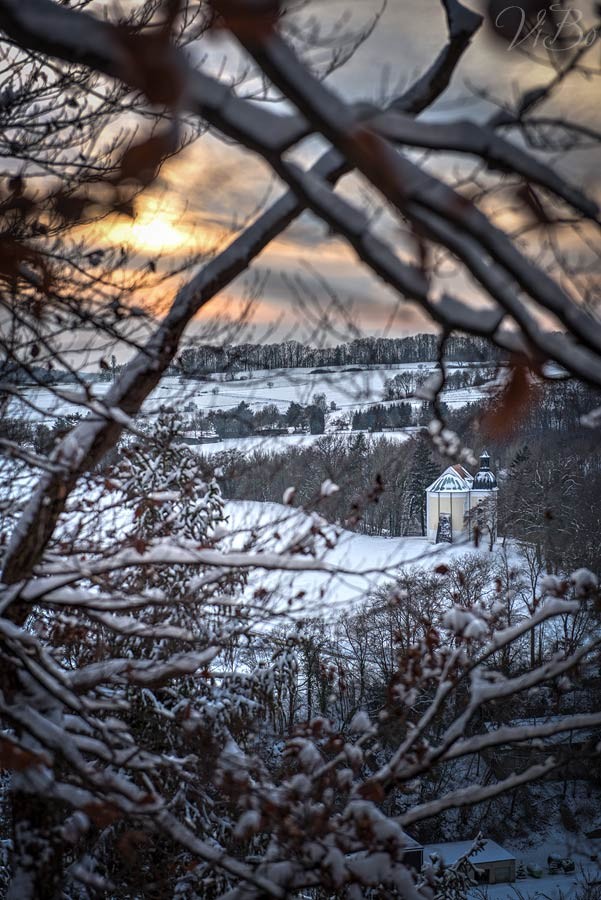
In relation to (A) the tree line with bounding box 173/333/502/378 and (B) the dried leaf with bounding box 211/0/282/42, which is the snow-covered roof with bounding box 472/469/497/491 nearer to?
(A) the tree line with bounding box 173/333/502/378

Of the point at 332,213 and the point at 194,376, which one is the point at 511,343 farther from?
the point at 194,376

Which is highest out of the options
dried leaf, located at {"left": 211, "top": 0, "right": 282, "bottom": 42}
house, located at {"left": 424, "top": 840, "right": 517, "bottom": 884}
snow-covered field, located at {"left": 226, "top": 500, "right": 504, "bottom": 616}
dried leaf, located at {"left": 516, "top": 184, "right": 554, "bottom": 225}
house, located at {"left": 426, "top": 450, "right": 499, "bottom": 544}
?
house, located at {"left": 426, "top": 450, "right": 499, "bottom": 544}

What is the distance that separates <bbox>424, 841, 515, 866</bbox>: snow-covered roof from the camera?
15438 millimetres

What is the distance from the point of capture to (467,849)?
49.2ft

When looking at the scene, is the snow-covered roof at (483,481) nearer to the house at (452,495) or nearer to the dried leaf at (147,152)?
the house at (452,495)

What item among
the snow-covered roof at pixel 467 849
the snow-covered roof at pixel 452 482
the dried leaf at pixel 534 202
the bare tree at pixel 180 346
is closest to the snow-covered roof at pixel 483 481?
the snow-covered roof at pixel 452 482

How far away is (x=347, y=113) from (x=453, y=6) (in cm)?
148

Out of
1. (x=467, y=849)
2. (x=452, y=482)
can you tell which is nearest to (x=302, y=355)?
(x=467, y=849)

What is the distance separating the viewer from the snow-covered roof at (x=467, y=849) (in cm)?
1544

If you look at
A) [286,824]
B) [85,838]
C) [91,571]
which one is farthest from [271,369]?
[85,838]

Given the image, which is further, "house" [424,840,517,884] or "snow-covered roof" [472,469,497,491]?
"snow-covered roof" [472,469,497,491]

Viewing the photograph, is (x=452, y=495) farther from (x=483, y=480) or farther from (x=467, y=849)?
(x=467, y=849)

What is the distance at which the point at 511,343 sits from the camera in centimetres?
110

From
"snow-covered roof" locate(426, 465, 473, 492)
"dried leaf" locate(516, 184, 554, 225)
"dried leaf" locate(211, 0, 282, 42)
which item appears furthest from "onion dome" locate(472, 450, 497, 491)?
"dried leaf" locate(211, 0, 282, 42)
